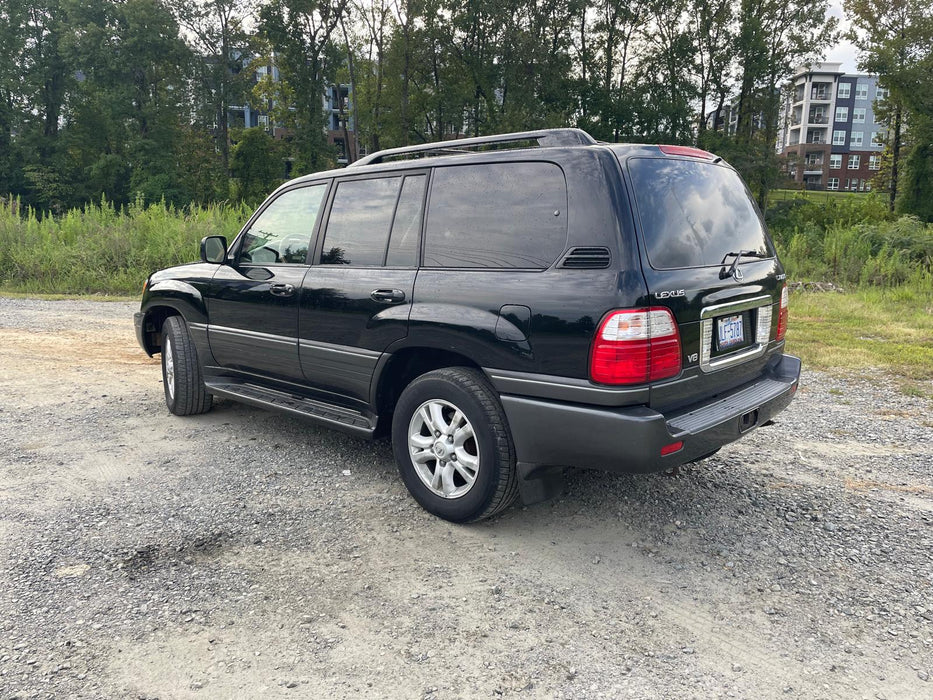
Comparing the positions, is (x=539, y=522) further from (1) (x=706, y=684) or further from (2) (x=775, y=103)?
(2) (x=775, y=103)

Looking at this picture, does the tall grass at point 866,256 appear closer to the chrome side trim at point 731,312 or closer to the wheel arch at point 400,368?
the chrome side trim at point 731,312

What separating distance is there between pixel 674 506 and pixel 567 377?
4.32 feet

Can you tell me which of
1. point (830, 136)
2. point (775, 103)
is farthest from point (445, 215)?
point (830, 136)

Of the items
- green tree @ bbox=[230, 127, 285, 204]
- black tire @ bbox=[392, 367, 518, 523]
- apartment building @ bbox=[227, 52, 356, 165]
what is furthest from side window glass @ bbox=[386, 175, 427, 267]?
green tree @ bbox=[230, 127, 285, 204]

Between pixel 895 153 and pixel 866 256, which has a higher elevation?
pixel 895 153

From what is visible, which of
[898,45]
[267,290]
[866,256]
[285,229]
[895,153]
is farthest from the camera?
[895,153]

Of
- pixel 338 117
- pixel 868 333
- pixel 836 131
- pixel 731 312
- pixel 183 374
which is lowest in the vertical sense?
pixel 868 333

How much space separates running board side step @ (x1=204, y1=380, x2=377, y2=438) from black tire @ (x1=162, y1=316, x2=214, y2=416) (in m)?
0.20

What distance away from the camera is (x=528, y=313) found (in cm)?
337

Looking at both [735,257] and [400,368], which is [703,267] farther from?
[400,368]

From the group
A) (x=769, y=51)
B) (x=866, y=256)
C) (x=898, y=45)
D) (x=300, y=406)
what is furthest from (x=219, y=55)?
(x=300, y=406)

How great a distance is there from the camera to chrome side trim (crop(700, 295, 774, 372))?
348 cm

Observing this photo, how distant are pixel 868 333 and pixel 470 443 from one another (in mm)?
8141

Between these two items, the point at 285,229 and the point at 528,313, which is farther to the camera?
the point at 285,229
